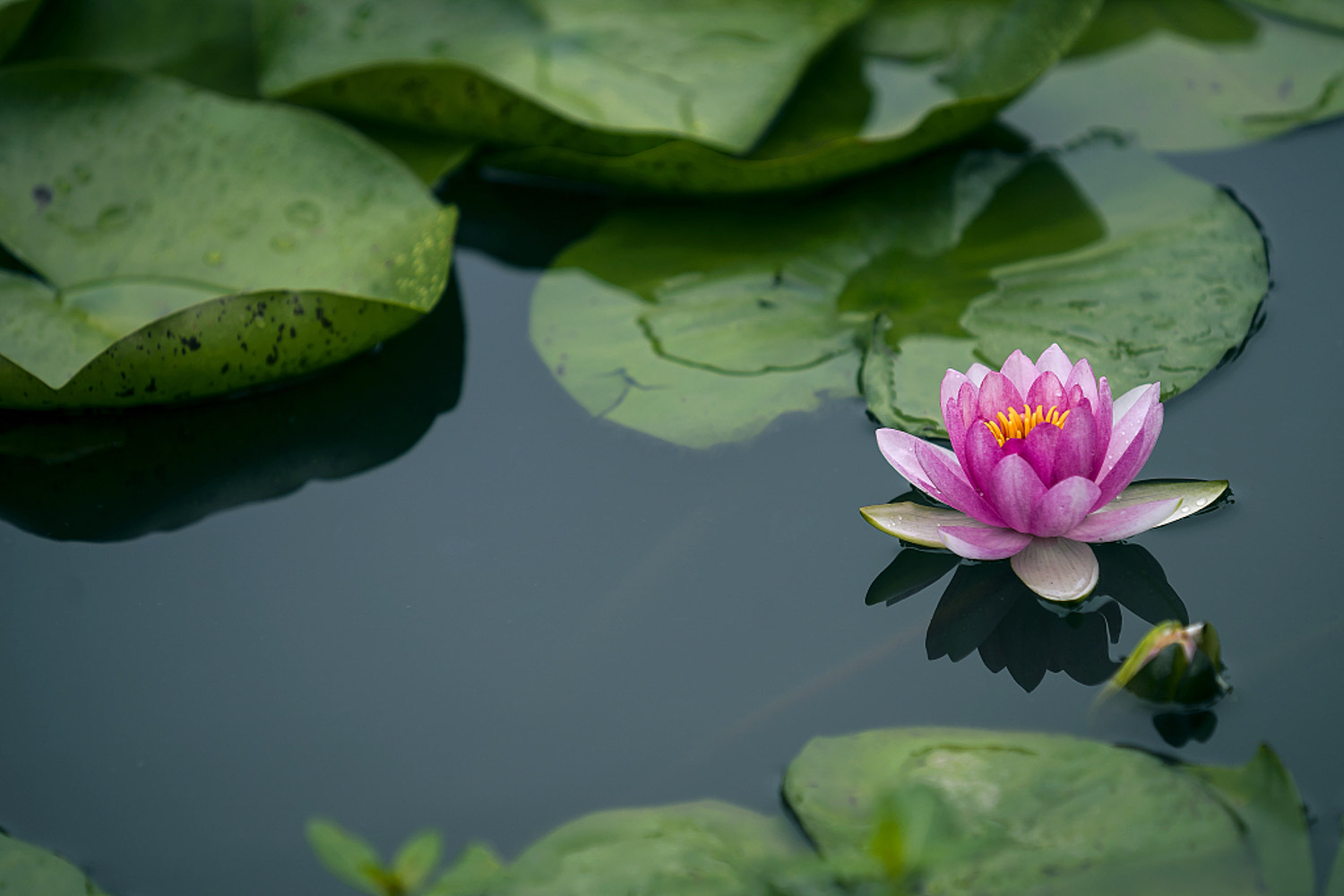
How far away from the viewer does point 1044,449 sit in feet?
5.42

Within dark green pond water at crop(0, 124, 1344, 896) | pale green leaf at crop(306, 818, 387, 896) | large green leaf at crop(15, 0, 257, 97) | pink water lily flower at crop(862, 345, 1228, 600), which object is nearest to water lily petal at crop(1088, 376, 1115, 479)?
pink water lily flower at crop(862, 345, 1228, 600)

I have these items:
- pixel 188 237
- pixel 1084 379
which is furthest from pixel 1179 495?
pixel 188 237

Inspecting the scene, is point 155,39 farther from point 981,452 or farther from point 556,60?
point 981,452

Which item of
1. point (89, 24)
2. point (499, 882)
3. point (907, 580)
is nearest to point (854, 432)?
point (907, 580)

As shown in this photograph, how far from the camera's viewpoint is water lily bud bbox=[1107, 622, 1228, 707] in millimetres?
1483

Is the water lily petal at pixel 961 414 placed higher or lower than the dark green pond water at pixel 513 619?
higher

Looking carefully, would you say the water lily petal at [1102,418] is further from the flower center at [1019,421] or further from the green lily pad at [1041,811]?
the green lily pad at [1041,811]

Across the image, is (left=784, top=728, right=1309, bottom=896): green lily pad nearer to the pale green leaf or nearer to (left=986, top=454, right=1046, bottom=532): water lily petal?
(left=986, top=454, right=1046, bottom=532): water lily petal

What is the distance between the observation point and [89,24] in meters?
2.81

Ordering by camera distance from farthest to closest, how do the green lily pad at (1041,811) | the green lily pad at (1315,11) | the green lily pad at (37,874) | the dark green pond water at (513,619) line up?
the green lily pad at (1315,11) → the dark green pond water at (513,619) → the green lily pad at (37,874) → the green lily pad at (1041,811)

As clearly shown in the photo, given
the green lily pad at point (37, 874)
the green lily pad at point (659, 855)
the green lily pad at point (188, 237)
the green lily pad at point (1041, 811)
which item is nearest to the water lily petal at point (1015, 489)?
the green lily pad at point (1041, 811)

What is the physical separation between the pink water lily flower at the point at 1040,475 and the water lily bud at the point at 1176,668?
167 mm

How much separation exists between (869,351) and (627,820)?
3.38 feet

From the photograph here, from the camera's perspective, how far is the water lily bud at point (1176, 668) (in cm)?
148
